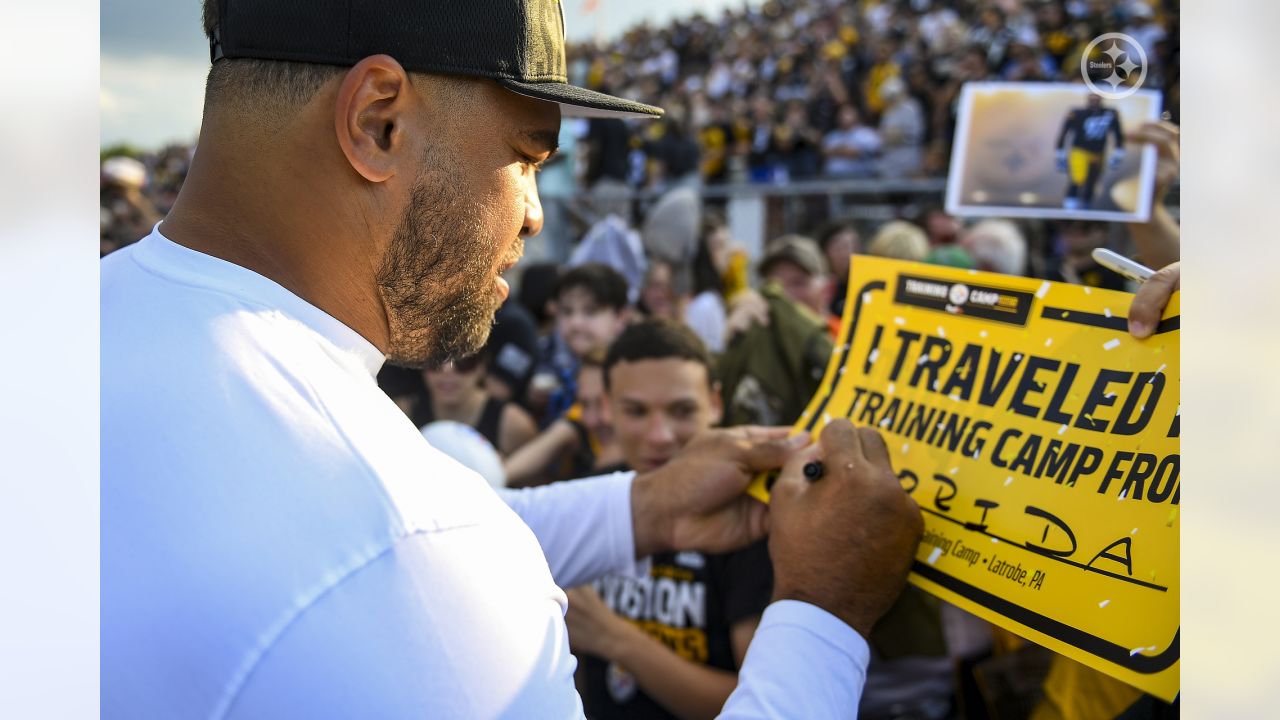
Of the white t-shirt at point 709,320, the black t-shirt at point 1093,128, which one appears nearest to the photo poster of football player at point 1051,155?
the black t-shirt at point 1093,128

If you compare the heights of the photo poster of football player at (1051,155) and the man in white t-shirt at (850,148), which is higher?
the man in white t-shirt at (850,148)

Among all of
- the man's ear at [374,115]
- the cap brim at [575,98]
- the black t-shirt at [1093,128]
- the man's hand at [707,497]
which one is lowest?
the man's hand at [707,497]

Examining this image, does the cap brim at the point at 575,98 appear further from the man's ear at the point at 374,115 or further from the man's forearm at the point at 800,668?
the man's forearm at the point at 800,668

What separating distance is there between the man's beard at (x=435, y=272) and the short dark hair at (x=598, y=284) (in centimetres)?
368

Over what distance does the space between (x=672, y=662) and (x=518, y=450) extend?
193 cm

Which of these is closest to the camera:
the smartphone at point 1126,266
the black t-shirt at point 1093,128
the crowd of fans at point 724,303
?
the smartphone at point 1126,266

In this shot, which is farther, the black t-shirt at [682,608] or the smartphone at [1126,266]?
the black t-shirt at [682,608]

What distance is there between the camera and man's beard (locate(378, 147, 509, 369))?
130 cm

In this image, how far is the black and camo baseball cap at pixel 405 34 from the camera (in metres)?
1.21

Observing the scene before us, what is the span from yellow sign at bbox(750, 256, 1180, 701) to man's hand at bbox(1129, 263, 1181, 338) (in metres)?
0.01

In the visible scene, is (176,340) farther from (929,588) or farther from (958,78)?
(958,78)

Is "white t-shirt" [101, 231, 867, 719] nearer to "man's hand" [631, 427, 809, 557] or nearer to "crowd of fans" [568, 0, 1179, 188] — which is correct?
"man's hand" [631, 427, 809, 557]

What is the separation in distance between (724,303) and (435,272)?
5791 mm
